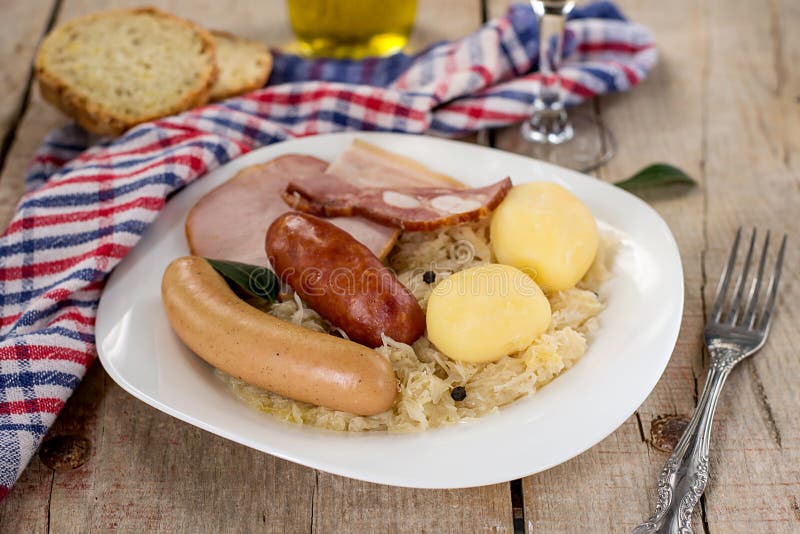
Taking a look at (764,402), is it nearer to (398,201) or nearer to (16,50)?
(398,201)

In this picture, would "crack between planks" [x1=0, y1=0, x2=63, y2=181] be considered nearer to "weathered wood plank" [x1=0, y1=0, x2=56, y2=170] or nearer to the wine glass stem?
"weathered wood plank" [x1=0, y1=0, x2=56, y2=170]

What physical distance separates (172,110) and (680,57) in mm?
2392

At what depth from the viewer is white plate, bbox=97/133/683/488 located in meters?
1.92

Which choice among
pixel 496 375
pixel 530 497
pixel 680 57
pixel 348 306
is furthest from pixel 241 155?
pixel 680 57

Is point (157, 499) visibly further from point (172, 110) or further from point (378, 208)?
point (172, 110)

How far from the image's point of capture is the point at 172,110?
11.3ft

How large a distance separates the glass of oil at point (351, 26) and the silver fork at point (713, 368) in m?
1.86

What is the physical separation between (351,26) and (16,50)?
5.61 ft

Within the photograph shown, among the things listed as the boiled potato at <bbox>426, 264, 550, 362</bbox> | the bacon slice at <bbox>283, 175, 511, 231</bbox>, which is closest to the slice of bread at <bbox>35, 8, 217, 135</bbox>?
the bacon slice at <bbox>283, 175, 511, 231</bbox>

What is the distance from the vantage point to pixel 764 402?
2.33 metres

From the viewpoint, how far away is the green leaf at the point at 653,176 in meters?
3.14

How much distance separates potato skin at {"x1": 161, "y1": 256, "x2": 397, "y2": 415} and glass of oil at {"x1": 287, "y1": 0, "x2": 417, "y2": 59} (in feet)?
6.36

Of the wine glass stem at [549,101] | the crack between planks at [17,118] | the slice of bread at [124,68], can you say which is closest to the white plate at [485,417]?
the wine glass stem at [549,101]

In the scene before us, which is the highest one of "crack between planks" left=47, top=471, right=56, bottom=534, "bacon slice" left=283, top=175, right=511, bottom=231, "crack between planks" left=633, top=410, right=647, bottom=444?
"bacon slice" left=283, top=175, right=511, bottom=231
